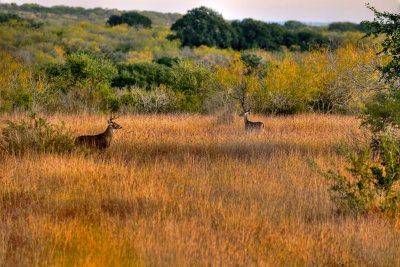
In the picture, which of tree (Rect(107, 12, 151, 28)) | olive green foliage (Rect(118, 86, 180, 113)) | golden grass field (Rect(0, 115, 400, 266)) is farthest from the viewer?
tree (Rect(107, 12, 151, 28))

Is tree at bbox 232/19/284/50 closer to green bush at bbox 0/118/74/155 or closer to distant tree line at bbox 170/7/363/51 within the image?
distant tree line at bbox 170/7/363/51

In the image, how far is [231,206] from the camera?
23.6 feet

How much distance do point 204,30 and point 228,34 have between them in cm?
293

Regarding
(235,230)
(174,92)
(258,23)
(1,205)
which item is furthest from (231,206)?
(258,23)

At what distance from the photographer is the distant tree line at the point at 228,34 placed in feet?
211

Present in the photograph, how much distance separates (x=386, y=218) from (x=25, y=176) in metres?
5.44

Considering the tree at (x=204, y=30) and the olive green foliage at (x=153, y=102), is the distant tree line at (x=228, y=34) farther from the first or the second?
the olive green foliage at (x=153, y=102)

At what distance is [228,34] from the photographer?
6481cm

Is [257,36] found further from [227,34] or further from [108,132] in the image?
[108,132]

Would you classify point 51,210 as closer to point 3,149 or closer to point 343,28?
point 3,149

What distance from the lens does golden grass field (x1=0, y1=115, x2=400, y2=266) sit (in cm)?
551

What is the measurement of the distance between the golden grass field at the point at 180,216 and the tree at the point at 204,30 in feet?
174

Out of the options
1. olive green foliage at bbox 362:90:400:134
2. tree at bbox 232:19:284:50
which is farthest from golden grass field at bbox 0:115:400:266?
tree at bbox 232:19:284:50

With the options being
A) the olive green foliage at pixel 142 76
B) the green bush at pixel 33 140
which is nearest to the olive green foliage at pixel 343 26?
the olive green foliage at pixel 142 76
